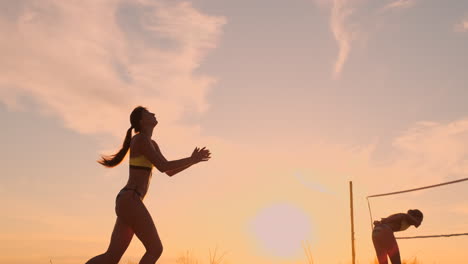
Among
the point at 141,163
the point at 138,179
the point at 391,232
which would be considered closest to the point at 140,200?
the point at 138,179

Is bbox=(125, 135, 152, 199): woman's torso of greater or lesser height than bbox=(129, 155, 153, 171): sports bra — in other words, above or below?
below

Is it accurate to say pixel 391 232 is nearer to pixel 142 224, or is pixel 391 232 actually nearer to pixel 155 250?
pixel 155 250

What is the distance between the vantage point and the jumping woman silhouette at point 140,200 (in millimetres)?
5703

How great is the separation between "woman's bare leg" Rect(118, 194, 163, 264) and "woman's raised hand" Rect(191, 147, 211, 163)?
2.56ft

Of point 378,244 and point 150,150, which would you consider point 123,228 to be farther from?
point 378,244

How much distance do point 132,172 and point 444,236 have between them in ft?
29.2

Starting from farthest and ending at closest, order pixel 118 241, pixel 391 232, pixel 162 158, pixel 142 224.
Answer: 1. pixel 391 232
2. pixel 162 158
3. pixel 118 241
4. pixel 142 224

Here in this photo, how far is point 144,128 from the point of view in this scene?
6.26 meters

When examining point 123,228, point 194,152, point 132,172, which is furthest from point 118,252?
point 194,152

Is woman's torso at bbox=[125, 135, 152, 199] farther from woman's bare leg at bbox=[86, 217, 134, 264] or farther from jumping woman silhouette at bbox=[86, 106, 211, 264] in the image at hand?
woman's bare leg at bbox=[86, 217, 134, 264]

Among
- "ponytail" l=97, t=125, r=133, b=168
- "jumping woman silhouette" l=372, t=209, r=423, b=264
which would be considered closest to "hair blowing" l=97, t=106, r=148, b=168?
"ponytail" l=97, t=125, r=133, b=168

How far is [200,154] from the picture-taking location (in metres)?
6.02

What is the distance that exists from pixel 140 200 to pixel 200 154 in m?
0.82

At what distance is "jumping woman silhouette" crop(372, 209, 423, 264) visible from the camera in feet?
31.7
